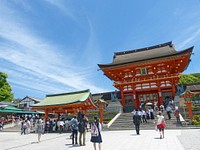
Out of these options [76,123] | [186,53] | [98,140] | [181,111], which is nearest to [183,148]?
[98,140]

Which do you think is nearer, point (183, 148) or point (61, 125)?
point (183, 148)

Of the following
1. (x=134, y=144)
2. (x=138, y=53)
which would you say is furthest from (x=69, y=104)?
(x=138, y=53)

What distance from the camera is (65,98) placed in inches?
994

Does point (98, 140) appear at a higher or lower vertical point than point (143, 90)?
lower

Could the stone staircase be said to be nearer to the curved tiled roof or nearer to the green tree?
the curved tiled roof

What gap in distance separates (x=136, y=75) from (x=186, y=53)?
8565 mm

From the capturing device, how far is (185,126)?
1720 centimetres

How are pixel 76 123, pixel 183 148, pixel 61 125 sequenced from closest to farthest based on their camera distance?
pixel 183 148
pixel 76 123
pixel 61 125

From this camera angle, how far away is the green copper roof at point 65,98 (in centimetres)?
2334

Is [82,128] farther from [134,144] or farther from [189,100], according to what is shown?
[189,100]

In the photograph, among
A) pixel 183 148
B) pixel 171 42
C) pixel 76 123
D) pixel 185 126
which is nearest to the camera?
pixel 183 148

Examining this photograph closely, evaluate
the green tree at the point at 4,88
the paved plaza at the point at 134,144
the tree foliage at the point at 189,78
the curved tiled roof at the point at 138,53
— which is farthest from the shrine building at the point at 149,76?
the tree foliage at the point at 189,78

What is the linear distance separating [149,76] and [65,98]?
14.3 metres

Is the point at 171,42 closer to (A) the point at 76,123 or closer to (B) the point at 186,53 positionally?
(B) the point at 186,53
